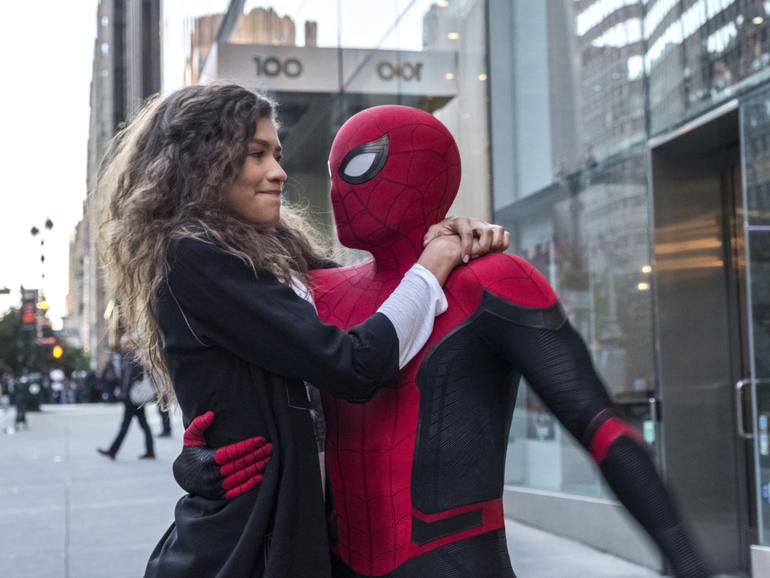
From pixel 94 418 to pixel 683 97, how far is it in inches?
830

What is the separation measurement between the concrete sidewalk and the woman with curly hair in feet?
13.5

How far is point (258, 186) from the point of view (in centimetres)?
208

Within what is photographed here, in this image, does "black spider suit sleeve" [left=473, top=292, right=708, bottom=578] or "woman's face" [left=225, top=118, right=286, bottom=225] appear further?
"woman's face" [left=225, top=118, right=286, bottom=225]

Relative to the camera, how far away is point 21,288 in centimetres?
2714

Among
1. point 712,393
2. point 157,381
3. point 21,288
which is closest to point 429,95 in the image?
point 712,393

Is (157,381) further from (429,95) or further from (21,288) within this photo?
(21,288)

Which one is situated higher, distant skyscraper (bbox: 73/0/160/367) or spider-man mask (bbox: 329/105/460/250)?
distant skyscraper (bbox: 73/0/160/367)

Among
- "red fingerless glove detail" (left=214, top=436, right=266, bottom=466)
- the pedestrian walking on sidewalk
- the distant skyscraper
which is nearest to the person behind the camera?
"red fingerless glove detail" (left=214, top=436, right=266, bottom=466)

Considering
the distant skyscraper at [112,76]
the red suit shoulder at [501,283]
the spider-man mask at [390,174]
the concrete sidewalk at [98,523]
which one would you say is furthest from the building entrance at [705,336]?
the distant skyscraper at [112,76]

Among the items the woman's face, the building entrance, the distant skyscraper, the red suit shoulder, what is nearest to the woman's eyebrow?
the woman's face

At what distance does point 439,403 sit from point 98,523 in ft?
21.9

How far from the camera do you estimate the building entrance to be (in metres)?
5.81

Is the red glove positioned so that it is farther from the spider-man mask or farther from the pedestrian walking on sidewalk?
the pedestrian walking on sidewalk

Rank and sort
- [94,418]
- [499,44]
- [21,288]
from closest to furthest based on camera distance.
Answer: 1. [499,44]
2. [94,418]
3. [21,288]
